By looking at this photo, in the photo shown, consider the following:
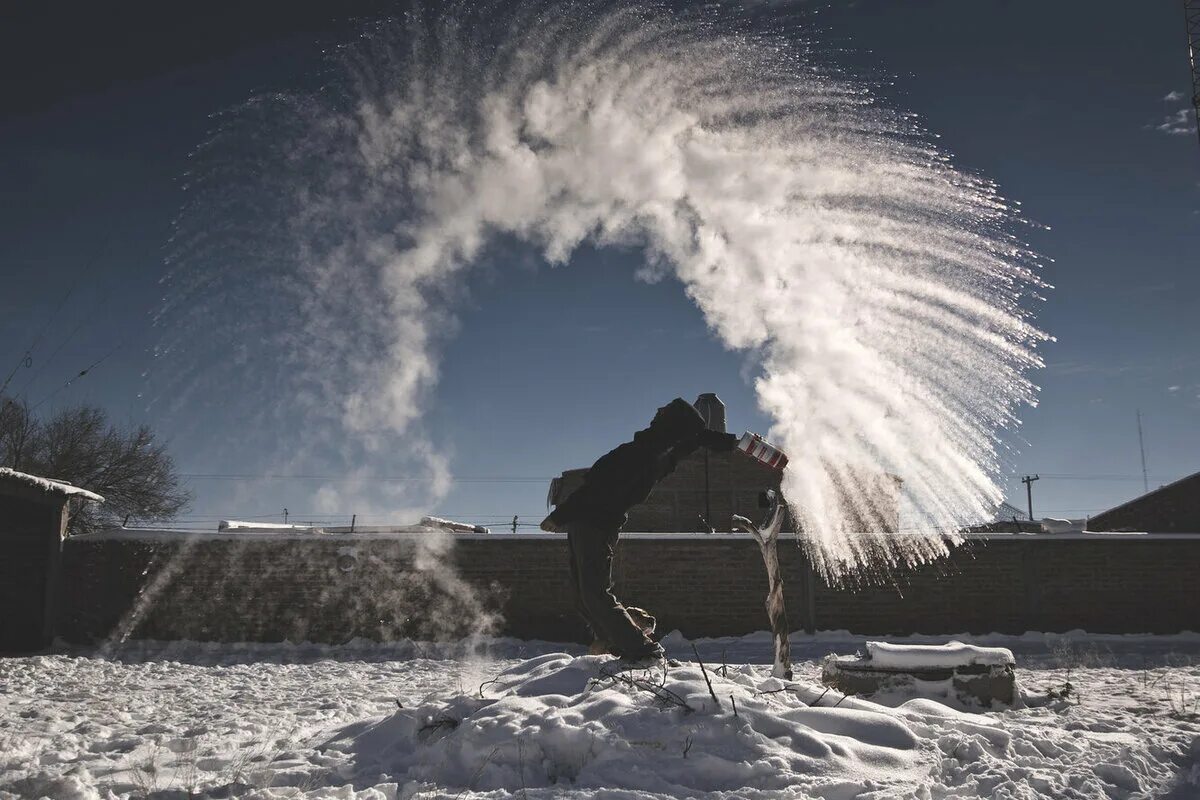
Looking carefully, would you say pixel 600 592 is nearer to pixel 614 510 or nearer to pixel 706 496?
pixel 614 510

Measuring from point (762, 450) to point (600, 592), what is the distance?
2145 millimetres

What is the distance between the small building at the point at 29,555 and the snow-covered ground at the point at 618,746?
24.3 ft

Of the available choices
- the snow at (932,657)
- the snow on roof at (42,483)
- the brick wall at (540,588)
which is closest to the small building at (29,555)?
the snow on roof at (42,483)

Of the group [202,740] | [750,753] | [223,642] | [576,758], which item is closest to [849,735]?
[750,753]

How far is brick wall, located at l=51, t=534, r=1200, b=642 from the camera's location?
14227 millimetres

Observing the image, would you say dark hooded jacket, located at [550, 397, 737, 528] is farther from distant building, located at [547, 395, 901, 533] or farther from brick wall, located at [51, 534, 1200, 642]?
distant building, located at [547, 395, 901, 533]

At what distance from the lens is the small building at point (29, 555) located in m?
13.4

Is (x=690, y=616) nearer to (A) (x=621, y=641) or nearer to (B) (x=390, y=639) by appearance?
(B) (x=390, y=639)

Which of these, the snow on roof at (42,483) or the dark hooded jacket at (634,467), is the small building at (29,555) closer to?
the snow on roof at (42,483)

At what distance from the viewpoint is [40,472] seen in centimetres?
3069

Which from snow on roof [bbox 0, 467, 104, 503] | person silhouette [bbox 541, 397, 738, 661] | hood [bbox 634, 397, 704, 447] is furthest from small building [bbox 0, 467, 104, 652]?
hood [bbox 634, 397, 704, 447]

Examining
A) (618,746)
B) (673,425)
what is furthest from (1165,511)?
(618,746)

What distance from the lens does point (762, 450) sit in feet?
23.7

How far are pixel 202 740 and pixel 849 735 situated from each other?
4.55 meters
